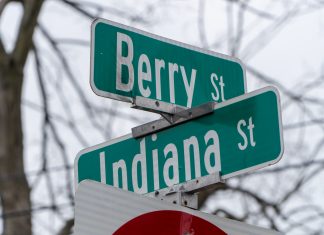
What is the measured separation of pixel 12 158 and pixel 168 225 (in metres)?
4.79

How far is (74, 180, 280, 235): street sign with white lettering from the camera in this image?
→ 2795mm

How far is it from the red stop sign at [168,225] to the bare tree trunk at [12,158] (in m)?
4.43

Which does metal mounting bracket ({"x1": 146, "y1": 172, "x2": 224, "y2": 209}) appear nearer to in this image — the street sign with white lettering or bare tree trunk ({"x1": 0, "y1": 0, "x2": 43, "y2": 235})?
the street sign with white lettering

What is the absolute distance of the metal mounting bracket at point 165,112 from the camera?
3307mm

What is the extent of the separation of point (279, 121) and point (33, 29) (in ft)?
17.1

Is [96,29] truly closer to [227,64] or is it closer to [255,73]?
[227,64]

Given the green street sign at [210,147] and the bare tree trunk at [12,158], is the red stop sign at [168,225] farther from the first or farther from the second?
the bare tree trunk at [12,158]

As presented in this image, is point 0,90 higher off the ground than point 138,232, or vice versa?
point 0,90

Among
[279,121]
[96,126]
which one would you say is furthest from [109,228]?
[96,126]

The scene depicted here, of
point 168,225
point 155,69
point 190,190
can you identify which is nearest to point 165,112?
point 155,69

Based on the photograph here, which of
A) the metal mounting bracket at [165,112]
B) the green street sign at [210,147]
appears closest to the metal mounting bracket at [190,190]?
the green street sign at [210,147]

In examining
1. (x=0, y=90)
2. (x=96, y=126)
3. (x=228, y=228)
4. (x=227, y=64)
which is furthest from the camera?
(x=96, y=126)

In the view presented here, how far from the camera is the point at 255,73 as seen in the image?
8.93 meters

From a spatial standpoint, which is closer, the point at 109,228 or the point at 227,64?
the point at 109,228
